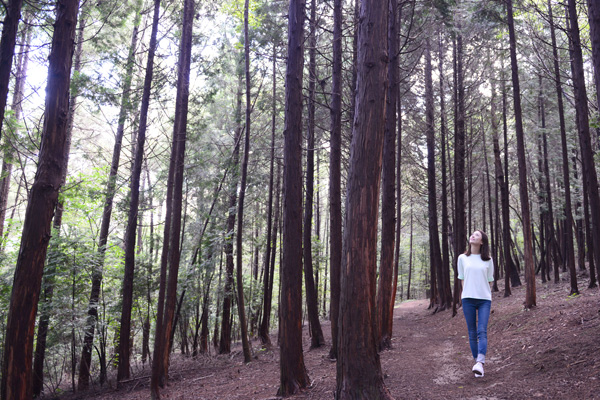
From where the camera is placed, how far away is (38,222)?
536 centimetres

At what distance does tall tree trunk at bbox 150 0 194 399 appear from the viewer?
834 centimetres

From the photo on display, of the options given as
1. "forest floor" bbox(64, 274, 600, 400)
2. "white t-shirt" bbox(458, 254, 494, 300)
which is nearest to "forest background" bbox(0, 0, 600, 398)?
"forest floor" bbox(64, 274, 600, 400)

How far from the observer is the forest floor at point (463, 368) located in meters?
4.96

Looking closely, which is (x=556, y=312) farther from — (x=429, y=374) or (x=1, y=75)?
(x=1, y=75)

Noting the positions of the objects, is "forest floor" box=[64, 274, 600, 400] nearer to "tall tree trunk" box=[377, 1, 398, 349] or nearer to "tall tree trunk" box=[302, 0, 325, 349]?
"tall tree trunk" box=[302, 0, 325, 349]

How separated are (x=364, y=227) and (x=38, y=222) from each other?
15.1 ft

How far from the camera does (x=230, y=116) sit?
17.2 meters

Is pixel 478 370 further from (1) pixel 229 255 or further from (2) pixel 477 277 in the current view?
(1) pixel 229 255

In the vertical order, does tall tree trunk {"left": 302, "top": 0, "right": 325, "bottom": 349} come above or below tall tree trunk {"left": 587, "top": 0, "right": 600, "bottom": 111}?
below

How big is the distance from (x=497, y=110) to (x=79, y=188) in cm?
1618

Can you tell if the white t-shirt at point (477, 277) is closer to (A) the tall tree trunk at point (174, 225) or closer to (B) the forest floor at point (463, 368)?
(B) the forest floor at point (463, 368)

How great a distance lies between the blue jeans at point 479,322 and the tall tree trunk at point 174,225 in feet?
20.0

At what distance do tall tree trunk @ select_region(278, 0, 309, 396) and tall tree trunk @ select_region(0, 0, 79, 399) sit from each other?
346cm

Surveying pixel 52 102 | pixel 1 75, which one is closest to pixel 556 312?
pixel 52 102
